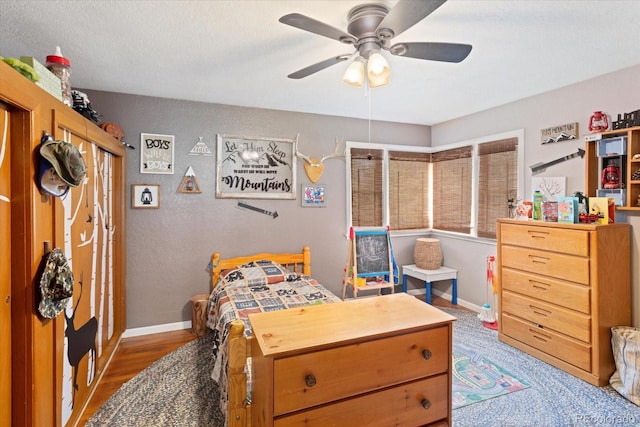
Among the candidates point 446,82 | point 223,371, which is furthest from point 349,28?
point 223,371

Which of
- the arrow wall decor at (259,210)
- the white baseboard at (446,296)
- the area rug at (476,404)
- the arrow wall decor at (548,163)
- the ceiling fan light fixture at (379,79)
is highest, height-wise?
the ceiling fan light fixture at (379,79)

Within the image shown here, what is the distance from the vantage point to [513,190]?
11.5ft

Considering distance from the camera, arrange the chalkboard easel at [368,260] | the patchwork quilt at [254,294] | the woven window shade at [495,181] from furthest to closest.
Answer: the chalkboard easel at [368,260]
the woven window shade at [495,181]
the patchwork quilt at [254,294]

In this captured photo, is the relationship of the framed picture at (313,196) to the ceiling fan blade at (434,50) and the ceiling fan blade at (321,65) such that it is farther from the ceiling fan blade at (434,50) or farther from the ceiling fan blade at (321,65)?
the ceiling fan blade at (434,50)

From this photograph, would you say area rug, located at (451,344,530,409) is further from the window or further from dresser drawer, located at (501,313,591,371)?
the window

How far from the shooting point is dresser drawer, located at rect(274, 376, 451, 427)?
117 cm

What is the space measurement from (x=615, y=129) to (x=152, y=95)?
13.9ft

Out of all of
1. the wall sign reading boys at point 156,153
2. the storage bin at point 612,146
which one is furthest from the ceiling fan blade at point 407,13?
the wall sign reading boys at point 156,153

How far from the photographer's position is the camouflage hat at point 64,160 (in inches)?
57.7

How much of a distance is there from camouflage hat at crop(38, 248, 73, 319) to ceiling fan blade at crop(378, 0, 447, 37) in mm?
1970

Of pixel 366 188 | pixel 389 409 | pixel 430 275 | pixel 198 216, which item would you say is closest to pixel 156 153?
pixel 198 216

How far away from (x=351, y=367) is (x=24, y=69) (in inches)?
74.8

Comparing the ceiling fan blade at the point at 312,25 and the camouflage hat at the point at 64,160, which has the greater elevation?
the ceiling fan blade at the point at 312,25

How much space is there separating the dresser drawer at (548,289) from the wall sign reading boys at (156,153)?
3.65 meters
